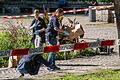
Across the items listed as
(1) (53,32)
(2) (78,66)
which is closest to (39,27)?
(1) (53,32)

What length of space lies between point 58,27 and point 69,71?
1.25m

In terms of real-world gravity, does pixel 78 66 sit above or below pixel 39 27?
below

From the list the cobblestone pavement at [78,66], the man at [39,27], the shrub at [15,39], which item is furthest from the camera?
the shrub at [15,39]

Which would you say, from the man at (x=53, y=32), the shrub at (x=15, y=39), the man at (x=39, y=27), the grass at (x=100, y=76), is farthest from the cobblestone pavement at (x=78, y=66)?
the shrub at (x=15, y=39)

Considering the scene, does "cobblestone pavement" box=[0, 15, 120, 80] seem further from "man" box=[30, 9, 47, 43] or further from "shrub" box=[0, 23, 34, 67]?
"shrub" box=[0, 23, 34, 67]

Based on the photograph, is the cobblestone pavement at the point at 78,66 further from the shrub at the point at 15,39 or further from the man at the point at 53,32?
the shrub at the point at 15,39

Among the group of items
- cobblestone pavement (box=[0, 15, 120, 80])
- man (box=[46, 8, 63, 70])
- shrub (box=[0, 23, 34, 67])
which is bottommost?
cobblestone pavement (box=[0, 15, 120, 80])

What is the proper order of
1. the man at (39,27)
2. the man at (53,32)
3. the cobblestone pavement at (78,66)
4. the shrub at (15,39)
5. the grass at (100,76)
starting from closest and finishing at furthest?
the grass at (100,76) → the cobblestone pavement at (78,66) → the man at (53,32) → the man at (39,27) → the shrub at (15,39)

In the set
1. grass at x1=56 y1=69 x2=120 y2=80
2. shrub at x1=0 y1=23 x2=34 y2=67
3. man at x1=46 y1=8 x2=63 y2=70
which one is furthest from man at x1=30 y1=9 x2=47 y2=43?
grass at x1=56 y1=69 x2=120 y2=80

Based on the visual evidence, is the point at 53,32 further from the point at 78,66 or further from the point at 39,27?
the point at 78,66

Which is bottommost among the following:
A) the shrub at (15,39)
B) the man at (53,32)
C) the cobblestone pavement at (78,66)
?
the cobblestone pavement at (78,66)

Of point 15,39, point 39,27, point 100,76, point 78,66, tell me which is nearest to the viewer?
point 100,76

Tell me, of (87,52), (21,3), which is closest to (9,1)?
(21,3)

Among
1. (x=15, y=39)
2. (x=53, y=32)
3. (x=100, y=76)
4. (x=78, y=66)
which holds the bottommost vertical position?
(x=78, y=66)
